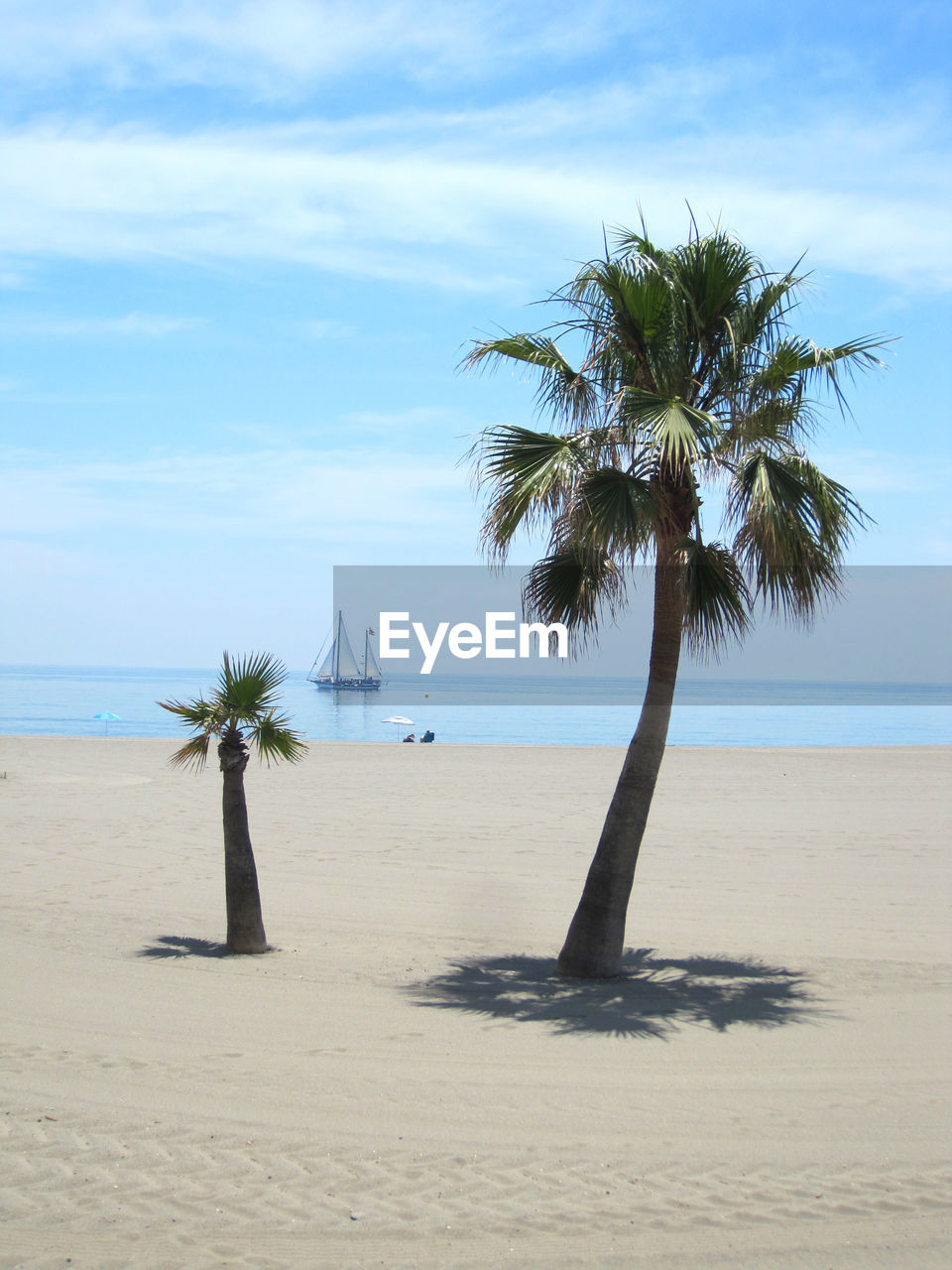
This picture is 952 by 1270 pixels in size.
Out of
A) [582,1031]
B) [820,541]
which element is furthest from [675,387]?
[582,1031]

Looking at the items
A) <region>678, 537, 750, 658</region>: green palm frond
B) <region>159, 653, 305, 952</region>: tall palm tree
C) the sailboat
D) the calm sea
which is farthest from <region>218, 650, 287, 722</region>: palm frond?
the sailboat

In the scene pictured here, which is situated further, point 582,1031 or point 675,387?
point 675,387

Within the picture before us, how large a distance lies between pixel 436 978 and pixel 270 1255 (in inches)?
179

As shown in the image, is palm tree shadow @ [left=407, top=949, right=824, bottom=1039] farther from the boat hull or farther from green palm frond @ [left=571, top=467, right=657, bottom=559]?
the boat hull

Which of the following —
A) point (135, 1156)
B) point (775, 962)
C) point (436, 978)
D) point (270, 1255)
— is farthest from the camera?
point (775, 962)

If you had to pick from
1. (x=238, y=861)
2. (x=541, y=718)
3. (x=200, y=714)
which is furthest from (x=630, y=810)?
(x=541, y=718)

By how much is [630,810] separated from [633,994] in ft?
4.51

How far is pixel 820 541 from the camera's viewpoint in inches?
302

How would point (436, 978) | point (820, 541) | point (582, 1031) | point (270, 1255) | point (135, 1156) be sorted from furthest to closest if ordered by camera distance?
point (436, 978) → point (820, 541) → point (582, 1031) → point (135, 1156) → point (270, 1255)

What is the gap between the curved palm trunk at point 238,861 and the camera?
8750 millimetres

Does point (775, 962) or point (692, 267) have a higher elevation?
point (692, 267)

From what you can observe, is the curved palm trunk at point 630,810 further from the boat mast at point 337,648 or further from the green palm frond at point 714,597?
the boat mast at point 337,648

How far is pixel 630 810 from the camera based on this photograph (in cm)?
812

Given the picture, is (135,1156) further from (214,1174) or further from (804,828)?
(804,828)
